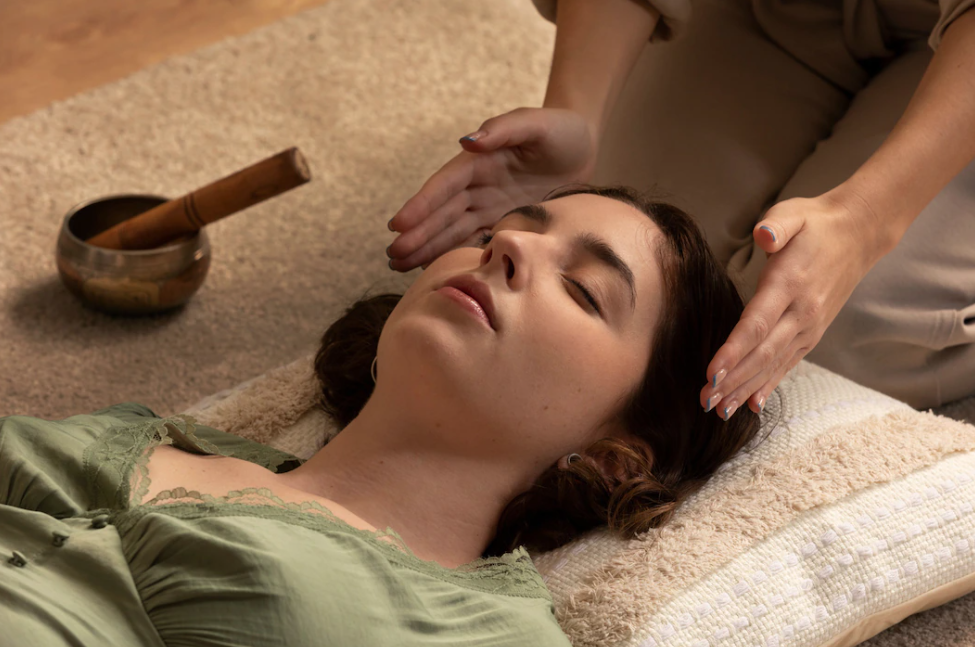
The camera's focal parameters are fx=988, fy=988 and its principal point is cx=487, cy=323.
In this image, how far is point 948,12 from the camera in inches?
53.4

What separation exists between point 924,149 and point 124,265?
1.23 m

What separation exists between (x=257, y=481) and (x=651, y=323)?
48 centimetres

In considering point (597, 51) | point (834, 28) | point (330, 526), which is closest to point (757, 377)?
point (330, 526)

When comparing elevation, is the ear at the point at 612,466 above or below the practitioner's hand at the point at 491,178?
below

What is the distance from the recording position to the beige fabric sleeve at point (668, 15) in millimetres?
1615

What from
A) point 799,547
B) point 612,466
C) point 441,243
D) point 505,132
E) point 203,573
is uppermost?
point 505,132

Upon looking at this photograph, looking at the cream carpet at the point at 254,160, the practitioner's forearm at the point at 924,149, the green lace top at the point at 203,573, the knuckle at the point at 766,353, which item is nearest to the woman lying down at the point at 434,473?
the green lace top at the point at 203,573

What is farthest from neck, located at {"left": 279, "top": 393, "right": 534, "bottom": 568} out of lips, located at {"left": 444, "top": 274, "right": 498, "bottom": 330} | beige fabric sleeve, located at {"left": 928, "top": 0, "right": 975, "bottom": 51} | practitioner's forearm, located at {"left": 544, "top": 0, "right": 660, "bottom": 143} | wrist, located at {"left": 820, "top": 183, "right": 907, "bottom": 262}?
beige fabric sleeve, located at {"left": 928, "top": 0, "right": 975, "bottom": 51}

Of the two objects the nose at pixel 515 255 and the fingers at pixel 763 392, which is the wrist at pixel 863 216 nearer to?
the fingers at pixel 763 392

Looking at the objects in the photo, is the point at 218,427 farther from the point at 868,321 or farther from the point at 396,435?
the point at 868,321

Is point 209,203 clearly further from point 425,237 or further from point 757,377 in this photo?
point 757,377

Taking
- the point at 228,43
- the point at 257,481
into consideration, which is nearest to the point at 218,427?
the point at 257,481

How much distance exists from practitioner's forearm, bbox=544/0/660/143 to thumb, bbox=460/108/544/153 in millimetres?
152

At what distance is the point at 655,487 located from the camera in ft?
3.67
